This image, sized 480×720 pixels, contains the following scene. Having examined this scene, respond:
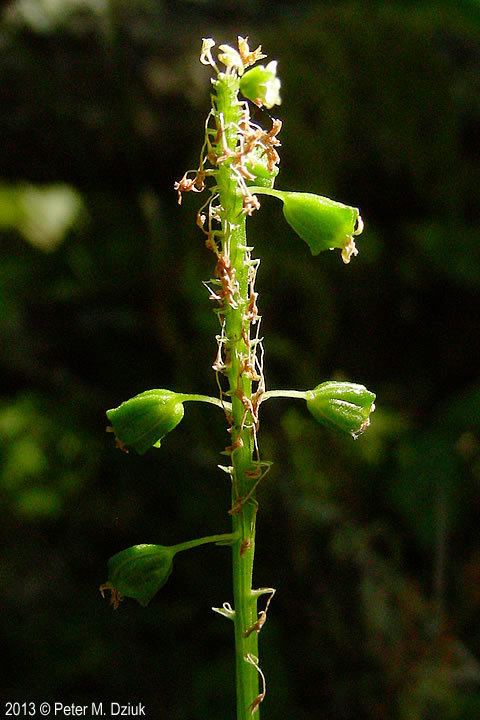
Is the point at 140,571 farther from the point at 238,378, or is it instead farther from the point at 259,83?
the point at 259,83

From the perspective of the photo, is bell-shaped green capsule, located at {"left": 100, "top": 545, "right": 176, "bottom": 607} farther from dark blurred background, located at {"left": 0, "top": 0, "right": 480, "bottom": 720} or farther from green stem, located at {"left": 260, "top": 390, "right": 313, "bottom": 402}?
dark blurred background, located at {"left": 0, "top": 0, "right": 480, "bottom": 720}

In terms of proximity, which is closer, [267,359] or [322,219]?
[322,219]

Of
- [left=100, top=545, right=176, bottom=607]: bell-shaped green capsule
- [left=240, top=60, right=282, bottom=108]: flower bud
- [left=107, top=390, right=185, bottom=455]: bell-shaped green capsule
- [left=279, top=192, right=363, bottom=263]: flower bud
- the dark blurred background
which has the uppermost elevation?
the dark blurred background

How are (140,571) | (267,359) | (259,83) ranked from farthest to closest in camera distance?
(267,359) < (140,571) < (259,83)

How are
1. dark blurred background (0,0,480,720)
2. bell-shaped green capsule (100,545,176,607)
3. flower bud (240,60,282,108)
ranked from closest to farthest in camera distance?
flower bud (240,60,282,108)
bell-shaped green capsule (100,545,176,607)
dark blurred background (0,0,480,720)

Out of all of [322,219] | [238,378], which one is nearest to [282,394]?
[238,378]

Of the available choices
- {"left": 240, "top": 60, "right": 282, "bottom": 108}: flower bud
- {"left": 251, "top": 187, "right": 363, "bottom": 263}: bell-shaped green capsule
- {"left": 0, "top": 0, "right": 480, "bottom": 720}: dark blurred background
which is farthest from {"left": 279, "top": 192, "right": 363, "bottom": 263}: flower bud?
{"left": 0, "top": 0, "right": 480, "bottom": 720}: dark blurred background

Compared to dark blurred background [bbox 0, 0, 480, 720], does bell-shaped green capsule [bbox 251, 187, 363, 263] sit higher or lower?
lower
